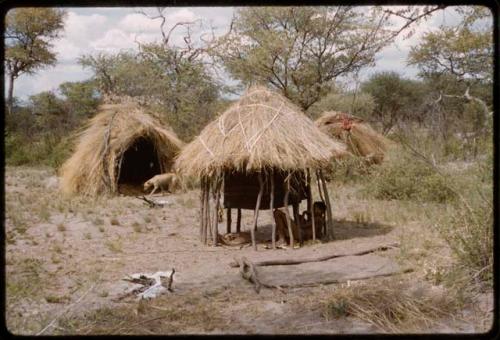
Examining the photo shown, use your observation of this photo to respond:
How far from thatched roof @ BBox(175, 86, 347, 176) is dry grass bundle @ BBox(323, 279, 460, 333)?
283cm

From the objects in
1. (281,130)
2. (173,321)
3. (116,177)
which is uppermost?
(281,130)

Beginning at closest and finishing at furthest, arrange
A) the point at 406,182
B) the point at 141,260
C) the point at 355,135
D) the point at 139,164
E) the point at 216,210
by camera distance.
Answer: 1. the point at 141,260
2. the point at 216,210
3. the point at 406,182
4. the point at 139,164
5. the point at 355,135

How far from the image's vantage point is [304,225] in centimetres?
989

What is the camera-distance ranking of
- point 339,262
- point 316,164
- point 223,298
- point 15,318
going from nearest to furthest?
point 15,318, point 223,298, point 339,262, point 316,164

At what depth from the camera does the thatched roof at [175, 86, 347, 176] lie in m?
8.66

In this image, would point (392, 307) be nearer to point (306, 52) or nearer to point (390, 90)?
point (306, 52)

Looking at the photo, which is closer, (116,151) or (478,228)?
(478,228)

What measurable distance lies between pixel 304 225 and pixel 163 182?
6150 mm

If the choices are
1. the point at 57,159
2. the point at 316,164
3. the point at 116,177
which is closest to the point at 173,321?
the point at 316,164

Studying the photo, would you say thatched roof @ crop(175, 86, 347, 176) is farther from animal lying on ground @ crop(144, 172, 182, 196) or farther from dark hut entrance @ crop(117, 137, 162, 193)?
dark hut entrance @ crop(117, 137, 162, 193)

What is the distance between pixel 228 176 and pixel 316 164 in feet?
4.86

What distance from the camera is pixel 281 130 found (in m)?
9.09

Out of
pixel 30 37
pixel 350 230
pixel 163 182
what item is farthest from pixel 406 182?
pixel 30 37

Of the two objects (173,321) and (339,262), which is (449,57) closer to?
(339,262)
